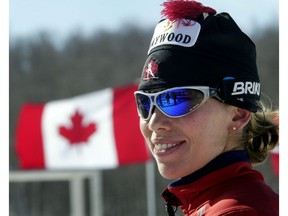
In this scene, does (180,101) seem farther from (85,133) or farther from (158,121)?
(85,133)

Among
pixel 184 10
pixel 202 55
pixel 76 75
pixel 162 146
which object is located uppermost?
pixel 184 10

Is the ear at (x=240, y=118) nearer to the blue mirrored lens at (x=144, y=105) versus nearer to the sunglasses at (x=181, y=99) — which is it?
the sunglasses at (x=181, y=99)

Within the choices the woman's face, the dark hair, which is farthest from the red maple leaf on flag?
the woman's face

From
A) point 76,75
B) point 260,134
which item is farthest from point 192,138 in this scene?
point 76,75

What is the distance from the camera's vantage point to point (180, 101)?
2.05 metres

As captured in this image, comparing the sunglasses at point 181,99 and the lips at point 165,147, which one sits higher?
the sunglasses at point 181,99

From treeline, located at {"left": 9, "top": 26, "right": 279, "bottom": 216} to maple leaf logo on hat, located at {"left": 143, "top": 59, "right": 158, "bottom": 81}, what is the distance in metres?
15.0

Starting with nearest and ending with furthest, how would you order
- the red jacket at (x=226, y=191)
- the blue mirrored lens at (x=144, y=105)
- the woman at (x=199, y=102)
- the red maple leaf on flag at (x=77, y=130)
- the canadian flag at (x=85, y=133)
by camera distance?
the red jacket at (x=226, y=191) < the woman at (x=199, y=102) < the blue mirrored lens at (x=144, y=105) < the canadian flag at (x=85, y=133) < the red maple leaf on flag at (x=77, y=130)

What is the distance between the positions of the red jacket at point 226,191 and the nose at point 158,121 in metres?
0.15

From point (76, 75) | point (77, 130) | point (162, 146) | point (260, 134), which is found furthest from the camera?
point (76, 75)

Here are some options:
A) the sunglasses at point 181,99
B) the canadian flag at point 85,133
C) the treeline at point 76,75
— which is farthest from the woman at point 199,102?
the treeline at point 76,75

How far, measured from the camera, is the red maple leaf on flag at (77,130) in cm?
1109

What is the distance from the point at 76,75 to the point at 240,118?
2179cm

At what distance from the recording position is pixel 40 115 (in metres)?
11.6
